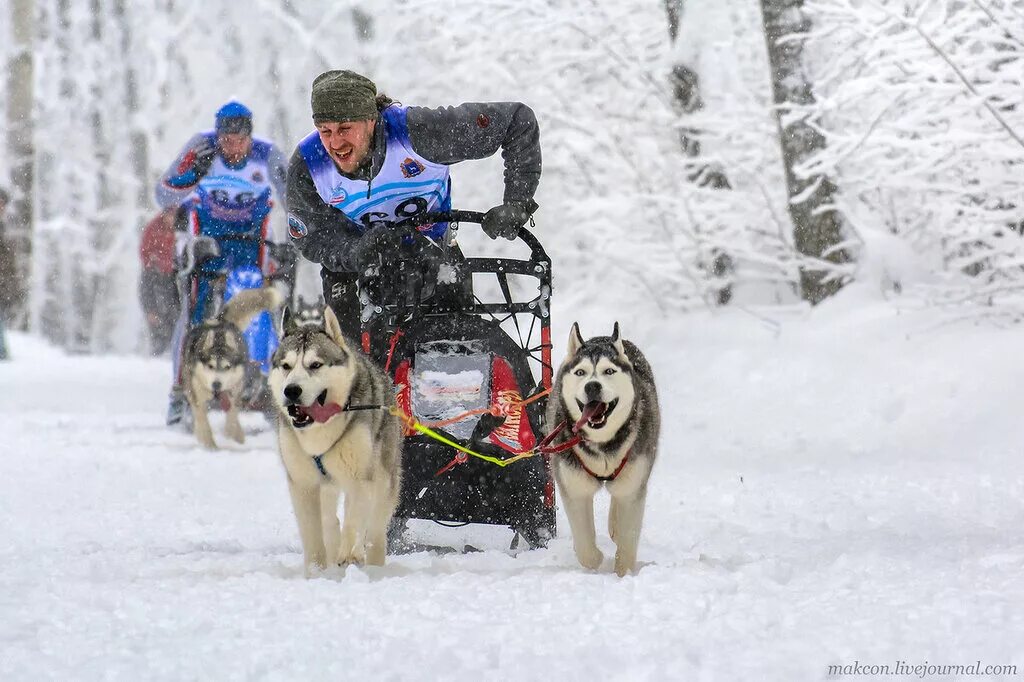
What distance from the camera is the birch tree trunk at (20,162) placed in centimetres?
1930

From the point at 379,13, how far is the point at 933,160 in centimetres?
1397

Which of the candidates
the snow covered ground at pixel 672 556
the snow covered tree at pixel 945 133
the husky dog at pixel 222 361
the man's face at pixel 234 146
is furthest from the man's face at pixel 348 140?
the man's face at pixel 234 146

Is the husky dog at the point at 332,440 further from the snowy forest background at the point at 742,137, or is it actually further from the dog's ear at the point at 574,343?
the snowy forest background at the point at 742,137

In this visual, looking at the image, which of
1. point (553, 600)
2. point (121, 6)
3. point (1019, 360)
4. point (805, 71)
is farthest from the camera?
point (121, 6)

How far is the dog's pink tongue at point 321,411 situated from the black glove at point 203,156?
5170 millimetres

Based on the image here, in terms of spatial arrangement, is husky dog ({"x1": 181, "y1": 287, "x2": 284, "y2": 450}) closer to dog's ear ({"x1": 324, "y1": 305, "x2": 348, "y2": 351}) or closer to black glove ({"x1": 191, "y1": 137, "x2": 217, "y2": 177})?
black glove ({"x1": 191, "y1": 137, "x2": 217, "y2": 177})

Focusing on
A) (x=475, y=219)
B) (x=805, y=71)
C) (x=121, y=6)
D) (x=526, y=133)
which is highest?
(x=121, y=6)

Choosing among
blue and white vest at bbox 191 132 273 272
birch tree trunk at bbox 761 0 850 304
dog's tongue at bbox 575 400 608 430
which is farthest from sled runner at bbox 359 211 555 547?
birch tree trunk at bbox 761 0 850 304

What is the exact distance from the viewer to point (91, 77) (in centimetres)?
2853

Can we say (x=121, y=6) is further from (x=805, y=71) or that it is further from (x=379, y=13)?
(x=805, y=71)

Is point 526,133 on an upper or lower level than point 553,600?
upper

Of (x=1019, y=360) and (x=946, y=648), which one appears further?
(x=1019, y=360)

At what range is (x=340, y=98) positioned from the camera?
4191 mm

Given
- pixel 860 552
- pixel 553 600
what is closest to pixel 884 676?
pixel 553 600
